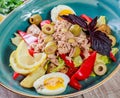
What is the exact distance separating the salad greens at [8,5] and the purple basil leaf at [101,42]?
49 centimetres

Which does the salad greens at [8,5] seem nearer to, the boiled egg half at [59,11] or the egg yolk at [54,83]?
the boiled egg half at [59,11]

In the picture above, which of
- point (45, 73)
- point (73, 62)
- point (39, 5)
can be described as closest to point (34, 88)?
point (45, 73)

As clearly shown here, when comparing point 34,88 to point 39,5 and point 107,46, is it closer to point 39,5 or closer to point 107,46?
point 107,46

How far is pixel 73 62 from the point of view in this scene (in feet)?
3.77

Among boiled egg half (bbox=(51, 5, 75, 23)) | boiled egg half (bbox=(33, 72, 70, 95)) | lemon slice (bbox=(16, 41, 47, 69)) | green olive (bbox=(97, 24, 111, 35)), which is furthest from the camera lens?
boiled egg half (bbox=(51, 5, 75, 23))

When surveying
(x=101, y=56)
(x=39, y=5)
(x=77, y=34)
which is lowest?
(x=101, y=56)

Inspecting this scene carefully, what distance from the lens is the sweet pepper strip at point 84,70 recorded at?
1092 millimetres

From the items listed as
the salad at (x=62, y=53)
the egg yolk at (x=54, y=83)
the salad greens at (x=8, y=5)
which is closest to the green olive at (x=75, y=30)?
the salad at (x=62, y=53)

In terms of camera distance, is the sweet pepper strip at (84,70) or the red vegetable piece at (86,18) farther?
the red vegetable piece at (86,18)

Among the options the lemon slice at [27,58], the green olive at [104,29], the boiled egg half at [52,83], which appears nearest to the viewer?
the boiled egg half at [52,83]

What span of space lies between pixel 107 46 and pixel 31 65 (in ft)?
→ 1.08

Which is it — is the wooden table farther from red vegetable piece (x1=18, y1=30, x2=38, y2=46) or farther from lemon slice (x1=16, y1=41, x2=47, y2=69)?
red vegetable piece (x1=18, y1=30, x2=38, y2=46)

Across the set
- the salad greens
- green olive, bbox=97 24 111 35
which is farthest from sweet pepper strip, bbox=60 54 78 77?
the salad greens

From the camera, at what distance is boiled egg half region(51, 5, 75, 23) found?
1.37 metres
